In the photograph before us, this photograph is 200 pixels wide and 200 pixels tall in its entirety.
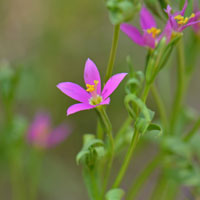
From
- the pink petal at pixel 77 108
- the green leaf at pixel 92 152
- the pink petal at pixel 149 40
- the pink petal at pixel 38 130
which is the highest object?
the pink petal at pixel 149 40

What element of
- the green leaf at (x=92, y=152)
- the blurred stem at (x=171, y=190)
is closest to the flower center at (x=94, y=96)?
the green leaf at (x=92, y=152)

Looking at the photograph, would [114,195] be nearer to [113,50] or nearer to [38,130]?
[113,50]

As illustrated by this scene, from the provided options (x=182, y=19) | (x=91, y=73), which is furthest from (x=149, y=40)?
(x=91, y=73)

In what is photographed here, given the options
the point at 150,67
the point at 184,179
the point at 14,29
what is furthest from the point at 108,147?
the point at 14,29

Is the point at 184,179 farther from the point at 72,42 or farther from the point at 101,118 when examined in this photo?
the point at 72,42

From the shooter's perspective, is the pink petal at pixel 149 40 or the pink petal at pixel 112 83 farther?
the pink petal at pixel 149 40

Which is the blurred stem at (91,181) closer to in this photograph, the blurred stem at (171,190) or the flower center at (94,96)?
the flower center at (94,96)

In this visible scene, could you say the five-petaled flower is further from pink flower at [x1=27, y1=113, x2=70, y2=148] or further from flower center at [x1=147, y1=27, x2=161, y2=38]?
pink flower at [x1=27, y1=113, x2=70, y2=148]
